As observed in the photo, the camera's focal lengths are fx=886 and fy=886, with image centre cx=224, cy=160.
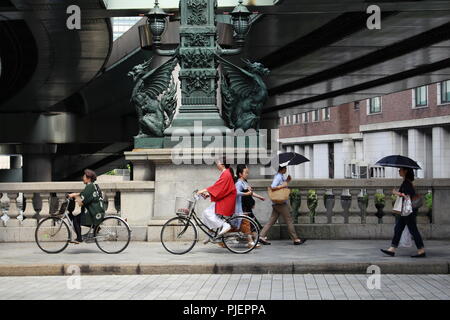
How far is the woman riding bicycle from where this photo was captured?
52.2 feet

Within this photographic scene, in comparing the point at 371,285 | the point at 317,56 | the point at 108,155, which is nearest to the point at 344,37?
the point at 317,56

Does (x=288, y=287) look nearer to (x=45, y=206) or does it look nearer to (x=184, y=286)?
(x=184, y=286)

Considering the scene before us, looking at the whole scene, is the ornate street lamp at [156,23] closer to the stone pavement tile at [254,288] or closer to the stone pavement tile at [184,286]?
the stone pavement tile at [184,286]

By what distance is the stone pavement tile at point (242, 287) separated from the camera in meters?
11.4

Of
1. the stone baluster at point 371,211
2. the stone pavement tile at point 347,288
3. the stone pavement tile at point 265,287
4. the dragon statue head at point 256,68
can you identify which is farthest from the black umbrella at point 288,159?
the stone pavement tile at point 347,288

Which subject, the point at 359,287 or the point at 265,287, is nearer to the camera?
the point at 359,287

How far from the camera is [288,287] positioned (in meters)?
12.3

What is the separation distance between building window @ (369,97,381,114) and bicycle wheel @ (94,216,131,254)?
58268mm

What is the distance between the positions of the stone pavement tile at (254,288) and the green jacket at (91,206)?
3563mm

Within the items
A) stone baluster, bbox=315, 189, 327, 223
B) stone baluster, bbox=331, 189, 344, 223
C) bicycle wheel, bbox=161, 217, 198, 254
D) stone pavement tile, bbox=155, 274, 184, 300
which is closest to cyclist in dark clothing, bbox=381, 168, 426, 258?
stone baluster, bbox=331, 189, 344, 223

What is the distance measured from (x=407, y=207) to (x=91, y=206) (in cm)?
558

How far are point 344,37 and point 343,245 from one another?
1976 centimetres

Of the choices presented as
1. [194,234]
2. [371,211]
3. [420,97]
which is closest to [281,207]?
[194,234]

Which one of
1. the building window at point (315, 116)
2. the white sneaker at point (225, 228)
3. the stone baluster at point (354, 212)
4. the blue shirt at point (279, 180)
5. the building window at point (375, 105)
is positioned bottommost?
the white sneaker at point (225, 228)
